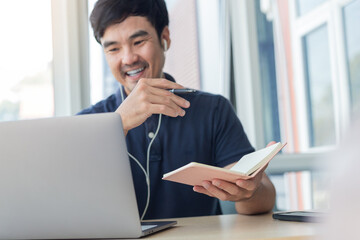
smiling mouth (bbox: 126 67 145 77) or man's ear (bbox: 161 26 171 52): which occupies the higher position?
man's ear (bbox: 161 26 171 52)

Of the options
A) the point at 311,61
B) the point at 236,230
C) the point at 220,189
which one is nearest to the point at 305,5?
the point at 311,61

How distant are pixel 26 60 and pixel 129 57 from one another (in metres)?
0.82

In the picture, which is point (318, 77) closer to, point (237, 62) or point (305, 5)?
point (305, 5)

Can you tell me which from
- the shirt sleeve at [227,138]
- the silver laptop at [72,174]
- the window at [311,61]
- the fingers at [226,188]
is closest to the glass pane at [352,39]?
the window at [311,61]

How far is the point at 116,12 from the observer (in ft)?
5.52

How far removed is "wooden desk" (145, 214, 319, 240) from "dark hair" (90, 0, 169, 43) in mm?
916

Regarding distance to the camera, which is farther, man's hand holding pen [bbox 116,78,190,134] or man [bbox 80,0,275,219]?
man [bbox 80,0,275,219]

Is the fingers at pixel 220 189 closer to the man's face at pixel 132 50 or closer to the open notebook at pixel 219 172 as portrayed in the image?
the open notebook at pixel 219 172

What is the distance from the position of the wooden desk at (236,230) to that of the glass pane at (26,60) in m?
1.43

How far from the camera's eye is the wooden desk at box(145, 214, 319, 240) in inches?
31.1

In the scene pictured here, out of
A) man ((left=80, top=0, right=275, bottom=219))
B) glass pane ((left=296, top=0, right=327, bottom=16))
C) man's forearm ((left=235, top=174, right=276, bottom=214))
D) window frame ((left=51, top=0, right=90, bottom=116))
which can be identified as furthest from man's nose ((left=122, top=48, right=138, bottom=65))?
glass pane ((left=296, top=0, right=327, bottom=16))

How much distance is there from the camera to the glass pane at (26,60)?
2225 mm

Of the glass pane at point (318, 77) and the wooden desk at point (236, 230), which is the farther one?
the glass pane at point (318, 77)

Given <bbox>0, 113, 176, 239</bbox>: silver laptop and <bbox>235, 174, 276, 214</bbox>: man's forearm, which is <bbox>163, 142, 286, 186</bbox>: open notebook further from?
<bbox>235, 174, 276, 214</bbox>: man's forearm
